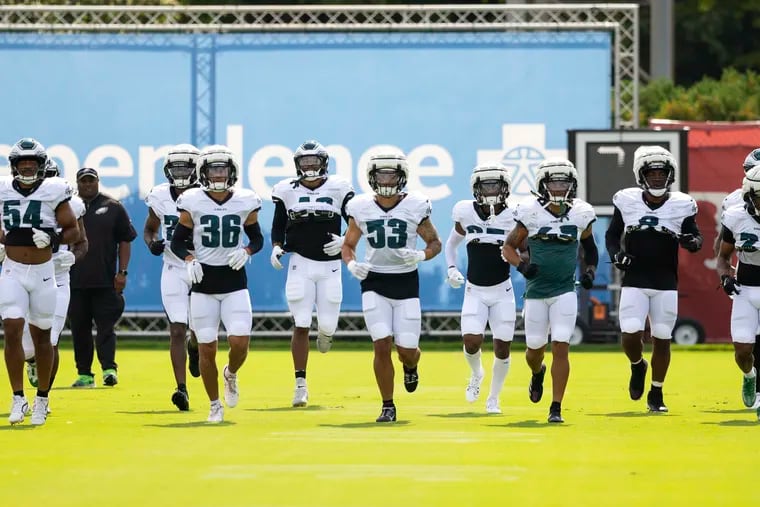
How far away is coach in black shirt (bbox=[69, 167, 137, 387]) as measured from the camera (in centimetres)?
1689

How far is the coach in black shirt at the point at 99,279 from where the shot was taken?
16891 mm

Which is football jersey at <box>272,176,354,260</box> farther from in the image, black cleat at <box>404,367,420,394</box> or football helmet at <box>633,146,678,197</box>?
football helmet at <box>633,146,678,197</box>

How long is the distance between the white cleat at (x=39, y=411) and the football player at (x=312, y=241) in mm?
2614

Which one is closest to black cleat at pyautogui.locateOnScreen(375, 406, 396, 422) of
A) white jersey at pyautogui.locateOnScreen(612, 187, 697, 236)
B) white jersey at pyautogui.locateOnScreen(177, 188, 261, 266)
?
white jersey at pyautogui.locateOnScreen(177, 188, 261, 266)

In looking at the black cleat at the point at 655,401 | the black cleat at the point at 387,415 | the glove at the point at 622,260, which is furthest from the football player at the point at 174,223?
the black cleat at the point at 655,401

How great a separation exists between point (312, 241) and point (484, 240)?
4.68ft

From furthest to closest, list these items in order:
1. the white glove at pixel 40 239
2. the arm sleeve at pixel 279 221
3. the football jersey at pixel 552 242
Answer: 1. the arm sleeve at pixel 279 221
2. the football jersey at pixel 552 242
3. the white glove at pixel 40 239

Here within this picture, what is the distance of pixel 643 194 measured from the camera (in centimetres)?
1391

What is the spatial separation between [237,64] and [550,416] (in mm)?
12066

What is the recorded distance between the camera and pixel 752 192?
13.5 meters

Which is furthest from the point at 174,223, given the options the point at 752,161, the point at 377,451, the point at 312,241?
the point at 752,161

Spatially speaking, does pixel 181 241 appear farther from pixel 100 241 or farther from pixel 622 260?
pixel 100 241

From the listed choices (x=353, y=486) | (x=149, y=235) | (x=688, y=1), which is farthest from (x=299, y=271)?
(x=688, y=1)

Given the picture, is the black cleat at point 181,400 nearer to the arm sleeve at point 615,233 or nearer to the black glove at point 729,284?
the arm sleeve at point 615,233
